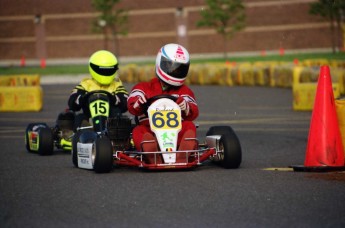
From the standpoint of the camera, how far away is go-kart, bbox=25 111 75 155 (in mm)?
12078

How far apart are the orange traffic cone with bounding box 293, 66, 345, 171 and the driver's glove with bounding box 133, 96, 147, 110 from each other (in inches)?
66.8

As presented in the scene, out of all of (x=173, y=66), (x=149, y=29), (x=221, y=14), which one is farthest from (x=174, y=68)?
(x=149, y=29)

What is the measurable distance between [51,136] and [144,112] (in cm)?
232

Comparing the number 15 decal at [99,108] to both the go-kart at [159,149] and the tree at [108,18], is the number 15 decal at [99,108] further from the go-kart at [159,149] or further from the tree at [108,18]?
the tree at [108,18]

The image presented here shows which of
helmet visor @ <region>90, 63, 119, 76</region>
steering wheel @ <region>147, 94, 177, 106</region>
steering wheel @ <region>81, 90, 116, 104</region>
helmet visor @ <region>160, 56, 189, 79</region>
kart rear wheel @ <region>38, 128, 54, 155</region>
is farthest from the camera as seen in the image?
helmet visor @ <region>90, 63, 119, 76</region>

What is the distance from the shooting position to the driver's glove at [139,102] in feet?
32.5

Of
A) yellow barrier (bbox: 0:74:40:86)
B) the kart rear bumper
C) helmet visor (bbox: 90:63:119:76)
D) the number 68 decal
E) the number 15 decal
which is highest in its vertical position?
yellow barrier (bbox: 0:74:40:86)

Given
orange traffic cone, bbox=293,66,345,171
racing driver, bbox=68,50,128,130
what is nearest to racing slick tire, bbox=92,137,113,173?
orange traffic cone, bbox=293,66,345,171

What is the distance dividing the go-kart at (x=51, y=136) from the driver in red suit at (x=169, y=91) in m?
2.17

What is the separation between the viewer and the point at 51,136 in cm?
1210

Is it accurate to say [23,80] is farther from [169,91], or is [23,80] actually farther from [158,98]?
[158,98]

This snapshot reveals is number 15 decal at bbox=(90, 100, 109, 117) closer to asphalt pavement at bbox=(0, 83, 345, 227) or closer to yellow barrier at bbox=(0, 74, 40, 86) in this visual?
asphalt pavement at bbox=(0, 83, 345, 227)

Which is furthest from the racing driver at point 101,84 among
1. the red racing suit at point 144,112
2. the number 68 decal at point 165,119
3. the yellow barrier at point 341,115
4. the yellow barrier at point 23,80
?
the yellow barrier at point 23,80

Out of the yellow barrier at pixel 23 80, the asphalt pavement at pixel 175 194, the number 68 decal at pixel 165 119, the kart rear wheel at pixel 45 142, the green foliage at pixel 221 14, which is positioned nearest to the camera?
the asphalt pavement at pixel 175 194
